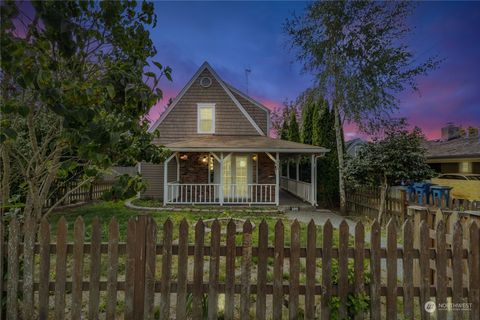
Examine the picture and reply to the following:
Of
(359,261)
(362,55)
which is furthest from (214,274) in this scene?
(362,55)

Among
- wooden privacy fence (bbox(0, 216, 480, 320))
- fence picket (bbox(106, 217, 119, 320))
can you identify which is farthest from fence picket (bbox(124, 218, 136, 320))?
fence picket (bbox(106, 217, 119, 320))

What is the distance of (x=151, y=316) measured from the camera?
2.41 meters

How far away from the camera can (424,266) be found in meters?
2.42

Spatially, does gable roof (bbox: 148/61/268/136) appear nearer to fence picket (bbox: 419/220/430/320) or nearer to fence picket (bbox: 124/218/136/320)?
fence picket (bbox: 419/220/430/320)

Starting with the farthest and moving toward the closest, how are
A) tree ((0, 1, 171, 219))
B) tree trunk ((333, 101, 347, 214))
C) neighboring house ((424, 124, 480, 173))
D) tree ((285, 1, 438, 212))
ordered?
neighboring house ((424, 124, 480, 173)) < tree trunk ((333, 101, 347, 214)) < tree ((285, 1, 438, 212)) < tree ((0, 1, 171, 219))

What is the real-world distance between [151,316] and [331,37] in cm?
1108

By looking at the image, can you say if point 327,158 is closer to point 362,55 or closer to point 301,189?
point 301,189

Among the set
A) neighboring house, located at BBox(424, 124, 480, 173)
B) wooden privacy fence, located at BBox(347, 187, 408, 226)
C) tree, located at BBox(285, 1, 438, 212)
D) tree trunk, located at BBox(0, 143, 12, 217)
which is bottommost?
wooden privacy fence, located at BBox(347, 187, 408, 226)

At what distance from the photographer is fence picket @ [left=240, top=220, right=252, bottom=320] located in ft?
7.94

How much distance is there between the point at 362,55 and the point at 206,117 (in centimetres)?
778

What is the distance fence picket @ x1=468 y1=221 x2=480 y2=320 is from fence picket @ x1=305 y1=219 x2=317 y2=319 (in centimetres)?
161

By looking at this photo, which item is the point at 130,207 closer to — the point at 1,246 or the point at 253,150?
the point at 253,150

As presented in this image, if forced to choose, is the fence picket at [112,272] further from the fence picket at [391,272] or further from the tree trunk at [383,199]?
the tree trunk at [383,199]

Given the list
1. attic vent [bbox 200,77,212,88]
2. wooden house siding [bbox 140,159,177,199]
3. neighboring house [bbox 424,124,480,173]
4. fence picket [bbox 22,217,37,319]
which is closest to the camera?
fence picket [bbox 22,217,37,319]
